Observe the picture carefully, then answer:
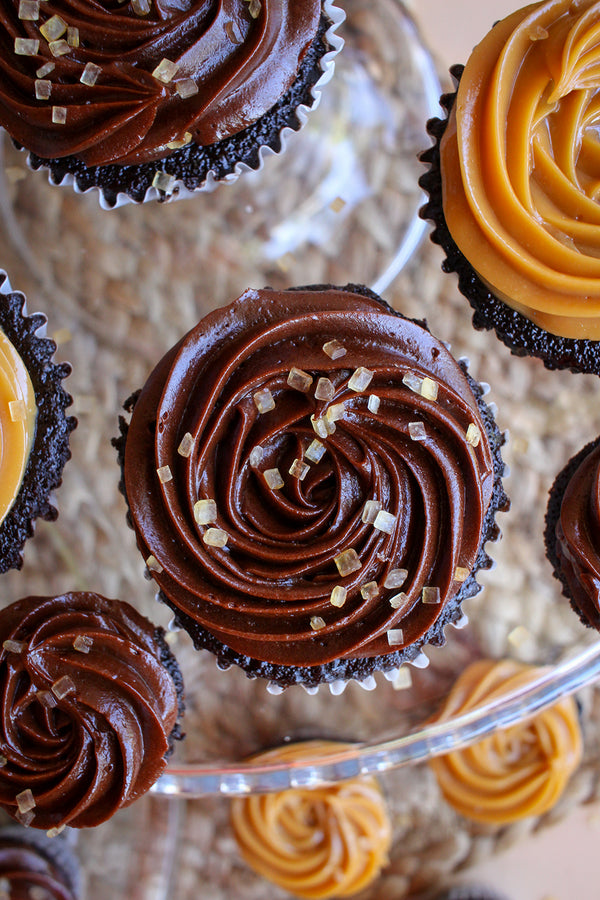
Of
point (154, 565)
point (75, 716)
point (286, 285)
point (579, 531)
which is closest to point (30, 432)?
point (154, 565)

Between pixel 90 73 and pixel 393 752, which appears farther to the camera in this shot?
pixel 393 752

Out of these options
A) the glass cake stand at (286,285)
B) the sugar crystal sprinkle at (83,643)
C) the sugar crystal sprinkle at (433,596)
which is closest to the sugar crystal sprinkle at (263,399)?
the sugar crystal sprinkle at (433,596)

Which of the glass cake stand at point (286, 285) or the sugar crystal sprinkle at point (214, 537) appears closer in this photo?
the sugar crystal sprinkle at point (214, 537)

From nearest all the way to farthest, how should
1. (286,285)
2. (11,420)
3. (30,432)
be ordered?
(11,420)
(30,432)
(286,285)

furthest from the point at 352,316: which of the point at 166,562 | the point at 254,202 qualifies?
the point at 254,202

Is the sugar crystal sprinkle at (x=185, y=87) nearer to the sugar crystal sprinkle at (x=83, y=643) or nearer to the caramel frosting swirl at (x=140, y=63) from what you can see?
the caramel frosting swirl at (x=140, y=63)

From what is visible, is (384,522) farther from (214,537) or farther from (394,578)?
(214,537)

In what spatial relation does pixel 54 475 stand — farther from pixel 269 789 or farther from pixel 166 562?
pixel 269 789
